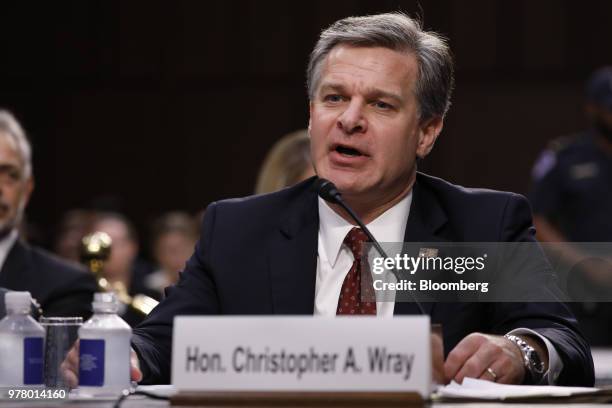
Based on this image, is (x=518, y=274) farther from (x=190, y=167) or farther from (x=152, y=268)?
(x=190, y=167)

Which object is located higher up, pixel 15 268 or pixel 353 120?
pixel 353 120

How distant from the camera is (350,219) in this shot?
251 cm

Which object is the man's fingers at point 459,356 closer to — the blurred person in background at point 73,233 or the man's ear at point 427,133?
the man's ear at point 427,133

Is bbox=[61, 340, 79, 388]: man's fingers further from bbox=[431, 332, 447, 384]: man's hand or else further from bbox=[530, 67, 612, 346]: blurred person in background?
bbox=[530, 67, 612, 346]: blurred person in background

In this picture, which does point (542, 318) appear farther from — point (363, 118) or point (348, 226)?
point (363, 118)

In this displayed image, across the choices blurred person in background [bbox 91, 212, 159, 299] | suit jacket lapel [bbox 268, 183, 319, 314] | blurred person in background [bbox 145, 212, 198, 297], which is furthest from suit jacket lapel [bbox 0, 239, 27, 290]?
blurred person in background [bbox 145, 212, 198, 297]

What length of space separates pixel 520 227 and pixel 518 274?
0.13m

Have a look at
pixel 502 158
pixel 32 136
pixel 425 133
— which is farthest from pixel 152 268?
pixel 425 133

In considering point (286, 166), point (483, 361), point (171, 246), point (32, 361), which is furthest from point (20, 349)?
point (171, 246)

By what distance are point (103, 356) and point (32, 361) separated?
0.15m

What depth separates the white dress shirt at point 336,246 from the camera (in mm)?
2391

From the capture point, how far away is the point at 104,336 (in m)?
1.87

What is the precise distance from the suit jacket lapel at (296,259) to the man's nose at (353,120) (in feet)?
0.76

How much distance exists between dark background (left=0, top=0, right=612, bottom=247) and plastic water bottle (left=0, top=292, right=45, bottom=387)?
6151 mm
